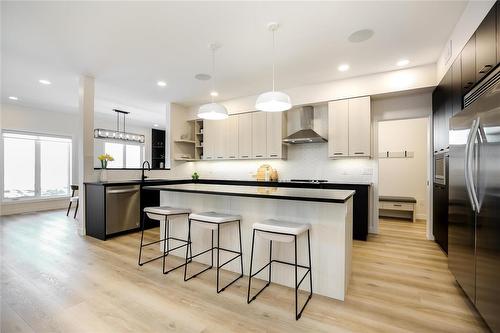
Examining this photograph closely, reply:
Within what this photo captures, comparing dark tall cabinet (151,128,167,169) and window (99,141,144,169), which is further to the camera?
dark tall cabinet (151,128,167,169)

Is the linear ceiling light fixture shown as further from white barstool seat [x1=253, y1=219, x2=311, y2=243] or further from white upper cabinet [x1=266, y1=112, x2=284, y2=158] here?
white barstool seat [x1=253, y1=219, x2=311, y2=243]

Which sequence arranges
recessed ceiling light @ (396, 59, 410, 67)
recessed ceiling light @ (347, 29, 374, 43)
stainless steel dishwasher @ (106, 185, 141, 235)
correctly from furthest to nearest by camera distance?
1. stainless steel dishwasher @ (106, 185, 141, 235)
2. recessed ceiling light @ (396, 59, 410, 67)
3. recessed ceiling light @ (347, 29, 374, 43)

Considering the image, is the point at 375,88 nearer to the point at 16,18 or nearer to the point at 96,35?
the point at 96,35

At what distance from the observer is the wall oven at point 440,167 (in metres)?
3.05

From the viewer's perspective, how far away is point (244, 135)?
209 inches

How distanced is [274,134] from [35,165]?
6.57 meters

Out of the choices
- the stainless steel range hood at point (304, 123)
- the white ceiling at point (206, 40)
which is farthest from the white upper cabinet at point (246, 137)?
the white ceiling at point (206, 40)

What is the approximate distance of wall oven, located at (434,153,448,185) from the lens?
3051 mm

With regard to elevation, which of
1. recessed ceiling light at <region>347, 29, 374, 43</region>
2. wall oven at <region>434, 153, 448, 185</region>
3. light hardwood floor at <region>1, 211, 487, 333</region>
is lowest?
light hardwood floor at <region>1, 211, 487, 333</region>

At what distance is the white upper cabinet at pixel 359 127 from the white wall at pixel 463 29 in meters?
1.09

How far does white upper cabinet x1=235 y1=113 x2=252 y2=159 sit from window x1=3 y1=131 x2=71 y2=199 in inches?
215

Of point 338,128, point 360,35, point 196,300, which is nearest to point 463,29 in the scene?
point 360,35

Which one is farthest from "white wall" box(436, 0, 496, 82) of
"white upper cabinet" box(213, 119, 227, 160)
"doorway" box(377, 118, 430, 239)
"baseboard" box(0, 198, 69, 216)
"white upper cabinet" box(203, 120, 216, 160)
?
"baseboard" box(0, 198, 69, 216)

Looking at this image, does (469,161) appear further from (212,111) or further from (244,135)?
(244,135)
